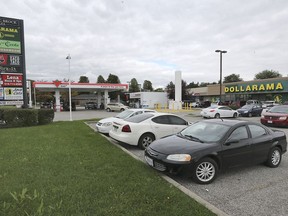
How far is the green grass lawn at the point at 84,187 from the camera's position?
355cm

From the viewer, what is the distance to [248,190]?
4.74 m

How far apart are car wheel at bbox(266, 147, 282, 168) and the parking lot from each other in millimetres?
143

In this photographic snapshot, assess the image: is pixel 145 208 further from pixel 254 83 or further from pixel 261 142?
pixel 254 83

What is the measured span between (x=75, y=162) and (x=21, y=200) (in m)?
2.31

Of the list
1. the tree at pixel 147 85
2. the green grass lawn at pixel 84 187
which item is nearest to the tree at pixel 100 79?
the tree at pixel 147 85

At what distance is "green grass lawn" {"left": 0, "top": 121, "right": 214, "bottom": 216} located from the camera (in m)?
3.55

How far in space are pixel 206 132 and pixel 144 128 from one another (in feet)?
9.50

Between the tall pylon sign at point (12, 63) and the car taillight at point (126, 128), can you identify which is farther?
the tall pylon sign at point (12, 63)

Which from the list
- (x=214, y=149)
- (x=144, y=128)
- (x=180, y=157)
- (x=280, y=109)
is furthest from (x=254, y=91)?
(x=180, y=157)

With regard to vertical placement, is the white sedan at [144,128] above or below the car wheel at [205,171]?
above

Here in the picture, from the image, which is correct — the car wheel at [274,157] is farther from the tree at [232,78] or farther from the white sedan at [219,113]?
the tree at [232,78]

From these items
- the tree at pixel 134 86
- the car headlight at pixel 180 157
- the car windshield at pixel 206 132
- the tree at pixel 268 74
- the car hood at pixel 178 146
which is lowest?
the car headlight at pixel 180 157

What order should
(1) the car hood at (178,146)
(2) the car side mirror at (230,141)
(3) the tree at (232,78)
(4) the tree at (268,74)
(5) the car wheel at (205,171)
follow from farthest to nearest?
1. (3) the tree at (232,78)
2. (4) the tree at (268,74)
3. (2) the car side mirror at (230,141)
4. (1) the car hood at (178,146)
5. (5) the car wheel at (205,171)

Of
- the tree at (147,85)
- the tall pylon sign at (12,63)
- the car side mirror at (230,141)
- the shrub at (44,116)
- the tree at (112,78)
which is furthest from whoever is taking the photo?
the tree at (147,85)
